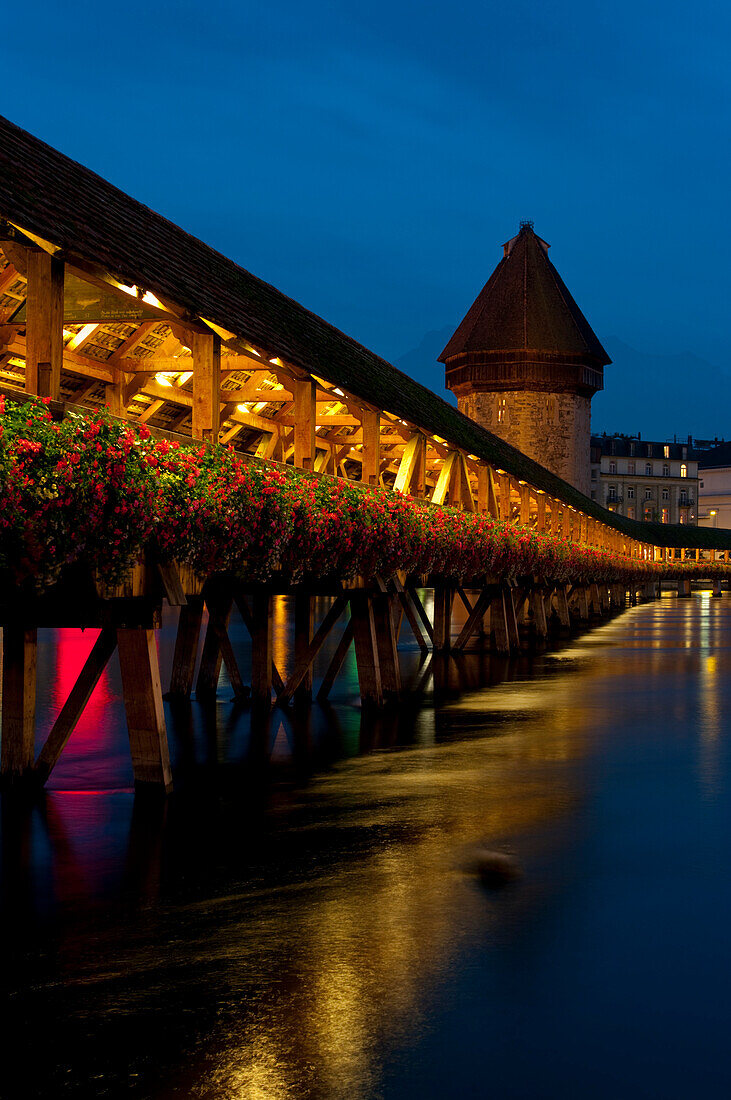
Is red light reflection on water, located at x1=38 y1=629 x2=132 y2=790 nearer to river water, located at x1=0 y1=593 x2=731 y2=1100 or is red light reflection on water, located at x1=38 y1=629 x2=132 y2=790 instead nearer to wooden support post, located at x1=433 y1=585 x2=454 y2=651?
river water, located at x1=0 y1=593 x2=731 y2=1100

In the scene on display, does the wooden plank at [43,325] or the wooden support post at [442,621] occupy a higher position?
the wooden plank at [43,325]

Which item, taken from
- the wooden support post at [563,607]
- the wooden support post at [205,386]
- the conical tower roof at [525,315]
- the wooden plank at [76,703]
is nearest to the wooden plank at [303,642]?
the wooden support post at [205,386]

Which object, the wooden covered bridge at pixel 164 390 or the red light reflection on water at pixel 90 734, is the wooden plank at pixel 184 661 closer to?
the wooden covered bridge at pixel 164 390

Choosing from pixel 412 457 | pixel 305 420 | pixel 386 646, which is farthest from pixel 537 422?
pixel 305 420

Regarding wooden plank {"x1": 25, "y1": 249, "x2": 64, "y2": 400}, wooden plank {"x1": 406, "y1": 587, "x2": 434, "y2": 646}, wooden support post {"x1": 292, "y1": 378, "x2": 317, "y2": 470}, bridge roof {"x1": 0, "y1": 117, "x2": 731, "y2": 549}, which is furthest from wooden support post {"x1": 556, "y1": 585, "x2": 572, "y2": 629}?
wooden plank {"x1": 25, "y1": 249, "x2": 64, "y2": 400}

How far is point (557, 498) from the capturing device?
42219 mm

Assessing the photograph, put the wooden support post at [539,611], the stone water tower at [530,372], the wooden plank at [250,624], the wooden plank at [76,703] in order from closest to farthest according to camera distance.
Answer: the wooden plank at [76,703], the wooden plank at [250,624], the wooden support post at [539,611], the stone water tower at [530,372]

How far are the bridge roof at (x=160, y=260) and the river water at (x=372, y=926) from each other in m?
4.47

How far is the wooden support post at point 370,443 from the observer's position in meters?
19.0

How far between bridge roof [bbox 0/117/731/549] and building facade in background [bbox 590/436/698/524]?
129m

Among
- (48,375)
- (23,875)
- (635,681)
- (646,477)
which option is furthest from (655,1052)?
(646,477)

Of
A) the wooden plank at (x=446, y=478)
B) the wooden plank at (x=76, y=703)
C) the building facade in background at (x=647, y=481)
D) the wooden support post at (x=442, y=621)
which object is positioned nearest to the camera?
the wooden plank at (x=76, y=703)

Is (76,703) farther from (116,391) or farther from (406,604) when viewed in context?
(406,604)

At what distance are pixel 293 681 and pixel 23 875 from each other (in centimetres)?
917
